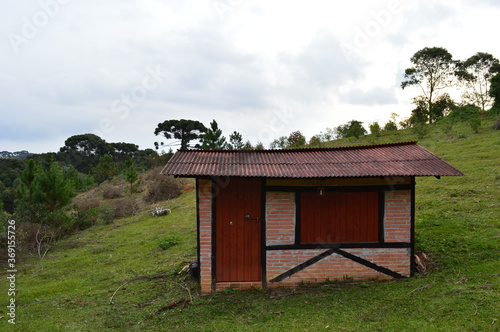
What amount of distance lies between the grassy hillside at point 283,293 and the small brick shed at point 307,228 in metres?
0.34

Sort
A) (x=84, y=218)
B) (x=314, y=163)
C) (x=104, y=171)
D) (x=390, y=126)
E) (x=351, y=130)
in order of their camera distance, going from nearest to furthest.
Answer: (x=314, y=163), (x=84, y=218), (x=351, y=130), (x=390, y=126), (x=104, y=171)

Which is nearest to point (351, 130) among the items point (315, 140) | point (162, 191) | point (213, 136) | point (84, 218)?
point (315, 140)

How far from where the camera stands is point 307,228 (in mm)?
6332

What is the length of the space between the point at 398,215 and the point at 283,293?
2.78 metres

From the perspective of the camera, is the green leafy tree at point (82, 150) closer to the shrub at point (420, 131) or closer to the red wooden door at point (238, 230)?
the shrub at point (420, 131)

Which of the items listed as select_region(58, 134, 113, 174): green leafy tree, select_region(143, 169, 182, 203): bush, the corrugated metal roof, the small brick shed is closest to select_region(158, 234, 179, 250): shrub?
the small brick shed

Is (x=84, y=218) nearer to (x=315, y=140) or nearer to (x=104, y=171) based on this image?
(x=104, y=171)

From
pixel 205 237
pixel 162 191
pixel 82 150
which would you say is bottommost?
pixel 162 191

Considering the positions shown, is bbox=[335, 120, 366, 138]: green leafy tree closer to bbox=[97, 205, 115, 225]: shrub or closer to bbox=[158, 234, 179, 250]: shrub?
bbox=[97, 205, 115, 225]: shrub

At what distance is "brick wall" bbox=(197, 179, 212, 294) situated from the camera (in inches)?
241

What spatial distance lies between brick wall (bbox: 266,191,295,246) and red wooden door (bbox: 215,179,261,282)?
21 cm

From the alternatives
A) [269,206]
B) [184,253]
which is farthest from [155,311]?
[184,253]

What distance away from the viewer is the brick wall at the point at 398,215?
627 centimetres

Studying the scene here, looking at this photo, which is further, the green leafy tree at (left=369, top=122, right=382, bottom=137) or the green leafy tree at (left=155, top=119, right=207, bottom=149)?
the green leafy tree at (left=155, top=119, right=207, bottom=149)
